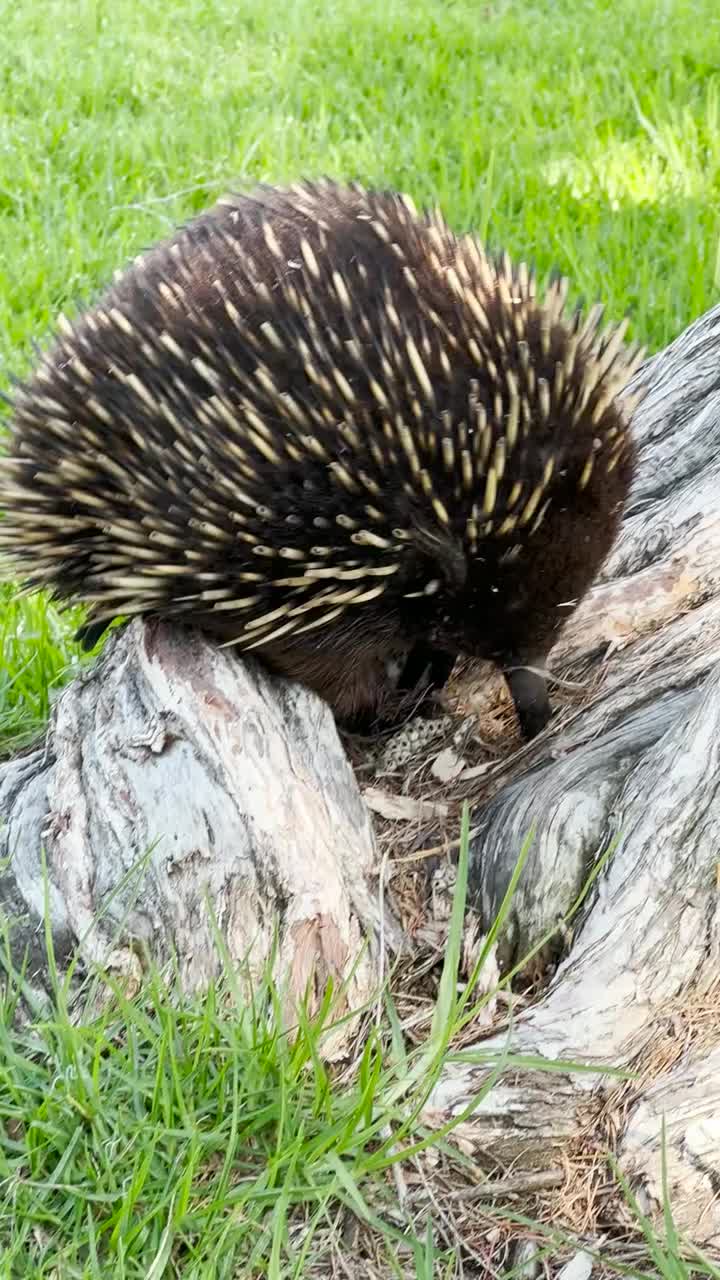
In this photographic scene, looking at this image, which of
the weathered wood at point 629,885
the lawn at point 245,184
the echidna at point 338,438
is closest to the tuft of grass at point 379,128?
the lawn at point 245,184

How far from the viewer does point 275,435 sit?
2.21 m

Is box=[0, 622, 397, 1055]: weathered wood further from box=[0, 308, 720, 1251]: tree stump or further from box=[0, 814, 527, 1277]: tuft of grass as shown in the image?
box=[0, 814, 527, 1277]: tuft of grass

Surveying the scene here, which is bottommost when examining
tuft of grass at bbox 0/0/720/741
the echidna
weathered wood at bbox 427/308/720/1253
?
weathered wood at bbox 427/308/720/1253

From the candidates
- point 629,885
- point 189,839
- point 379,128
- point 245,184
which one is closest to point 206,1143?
point 189,839

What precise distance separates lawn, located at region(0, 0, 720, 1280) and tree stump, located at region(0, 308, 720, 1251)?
0.15 m

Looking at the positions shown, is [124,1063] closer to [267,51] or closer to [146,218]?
[146,218]

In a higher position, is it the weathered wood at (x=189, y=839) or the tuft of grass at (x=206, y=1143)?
the weathered wood at (x=189, y=839)

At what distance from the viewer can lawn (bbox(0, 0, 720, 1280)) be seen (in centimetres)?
167

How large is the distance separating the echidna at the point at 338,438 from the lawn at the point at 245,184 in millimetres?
426

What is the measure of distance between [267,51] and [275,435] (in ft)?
12.1

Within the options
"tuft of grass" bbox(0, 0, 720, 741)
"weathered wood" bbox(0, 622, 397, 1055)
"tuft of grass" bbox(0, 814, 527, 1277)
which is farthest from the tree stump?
"tuft of grass" bbox(0, 0, 720, 741)

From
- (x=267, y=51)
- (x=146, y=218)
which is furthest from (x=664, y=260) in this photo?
(x=267, y=51)

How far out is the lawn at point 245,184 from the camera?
167 cm

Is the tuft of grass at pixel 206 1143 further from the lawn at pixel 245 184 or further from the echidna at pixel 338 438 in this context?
the echidna at pixel 338 438
